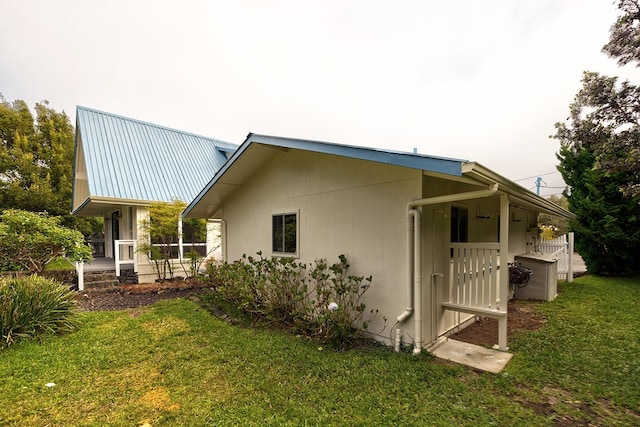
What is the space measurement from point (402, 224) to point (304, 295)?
2.56 m

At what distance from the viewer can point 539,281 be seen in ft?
25.2

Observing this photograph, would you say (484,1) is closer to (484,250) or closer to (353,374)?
(484,250)

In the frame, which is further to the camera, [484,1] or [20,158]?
[20,158]

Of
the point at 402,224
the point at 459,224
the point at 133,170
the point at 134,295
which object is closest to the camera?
the point at 402,224

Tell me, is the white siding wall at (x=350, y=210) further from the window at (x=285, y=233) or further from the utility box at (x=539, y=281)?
the utility box at (x=539, y=281)

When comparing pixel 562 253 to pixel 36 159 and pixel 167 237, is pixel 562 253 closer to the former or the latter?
pixel 167 237

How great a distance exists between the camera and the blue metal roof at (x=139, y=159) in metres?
10.3

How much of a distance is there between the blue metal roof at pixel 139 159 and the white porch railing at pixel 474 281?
9883 mm

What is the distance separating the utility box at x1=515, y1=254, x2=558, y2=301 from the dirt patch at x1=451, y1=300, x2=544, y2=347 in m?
1.10

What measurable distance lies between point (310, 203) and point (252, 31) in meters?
6.25

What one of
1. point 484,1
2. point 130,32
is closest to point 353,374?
point 484,1

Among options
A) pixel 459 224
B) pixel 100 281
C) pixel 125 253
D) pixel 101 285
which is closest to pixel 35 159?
pixel 125 253

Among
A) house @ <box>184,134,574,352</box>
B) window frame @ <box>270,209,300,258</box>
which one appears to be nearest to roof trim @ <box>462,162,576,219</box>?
house @ <box>184,134,574,352</box>

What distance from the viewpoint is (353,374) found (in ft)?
12.1
